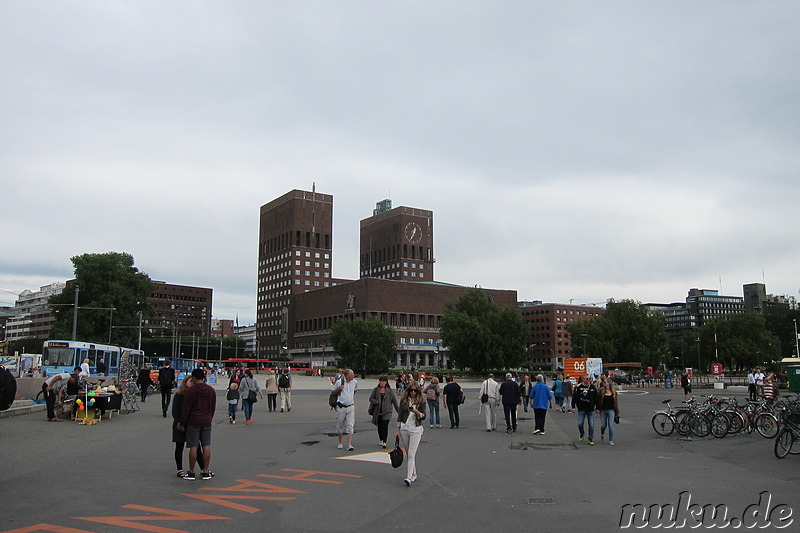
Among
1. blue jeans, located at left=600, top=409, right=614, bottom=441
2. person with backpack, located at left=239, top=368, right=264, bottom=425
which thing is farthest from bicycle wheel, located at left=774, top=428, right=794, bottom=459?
person with backpack, located at left=239, top=368, right=264, bottom=425

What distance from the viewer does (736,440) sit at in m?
16.6

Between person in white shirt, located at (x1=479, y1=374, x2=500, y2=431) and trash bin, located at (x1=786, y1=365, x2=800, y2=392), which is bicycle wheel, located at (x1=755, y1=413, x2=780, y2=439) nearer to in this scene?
person in white shirt, located at (x1=479, y1=374, x2=500, y2=431)

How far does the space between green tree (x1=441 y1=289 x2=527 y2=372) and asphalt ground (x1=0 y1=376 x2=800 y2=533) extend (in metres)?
69.0

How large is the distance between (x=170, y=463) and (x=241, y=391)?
365 inches

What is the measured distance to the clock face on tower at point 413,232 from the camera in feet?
585

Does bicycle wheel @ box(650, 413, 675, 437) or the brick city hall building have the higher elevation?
the brick city hall building

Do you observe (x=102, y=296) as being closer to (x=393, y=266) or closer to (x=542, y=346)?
(x=393, y=266)

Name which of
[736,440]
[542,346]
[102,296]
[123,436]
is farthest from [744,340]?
[123,436]

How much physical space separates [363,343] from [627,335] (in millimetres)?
37901

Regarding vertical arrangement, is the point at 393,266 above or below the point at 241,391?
above

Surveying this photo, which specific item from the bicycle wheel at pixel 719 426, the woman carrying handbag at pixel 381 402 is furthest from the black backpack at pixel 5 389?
the bicycle wheel at pixel 719 426

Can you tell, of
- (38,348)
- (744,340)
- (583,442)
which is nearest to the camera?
(583,442)

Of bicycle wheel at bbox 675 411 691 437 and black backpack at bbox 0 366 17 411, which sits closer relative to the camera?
black backpack at bbox 0 366 17 411

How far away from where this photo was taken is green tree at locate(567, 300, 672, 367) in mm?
92188
